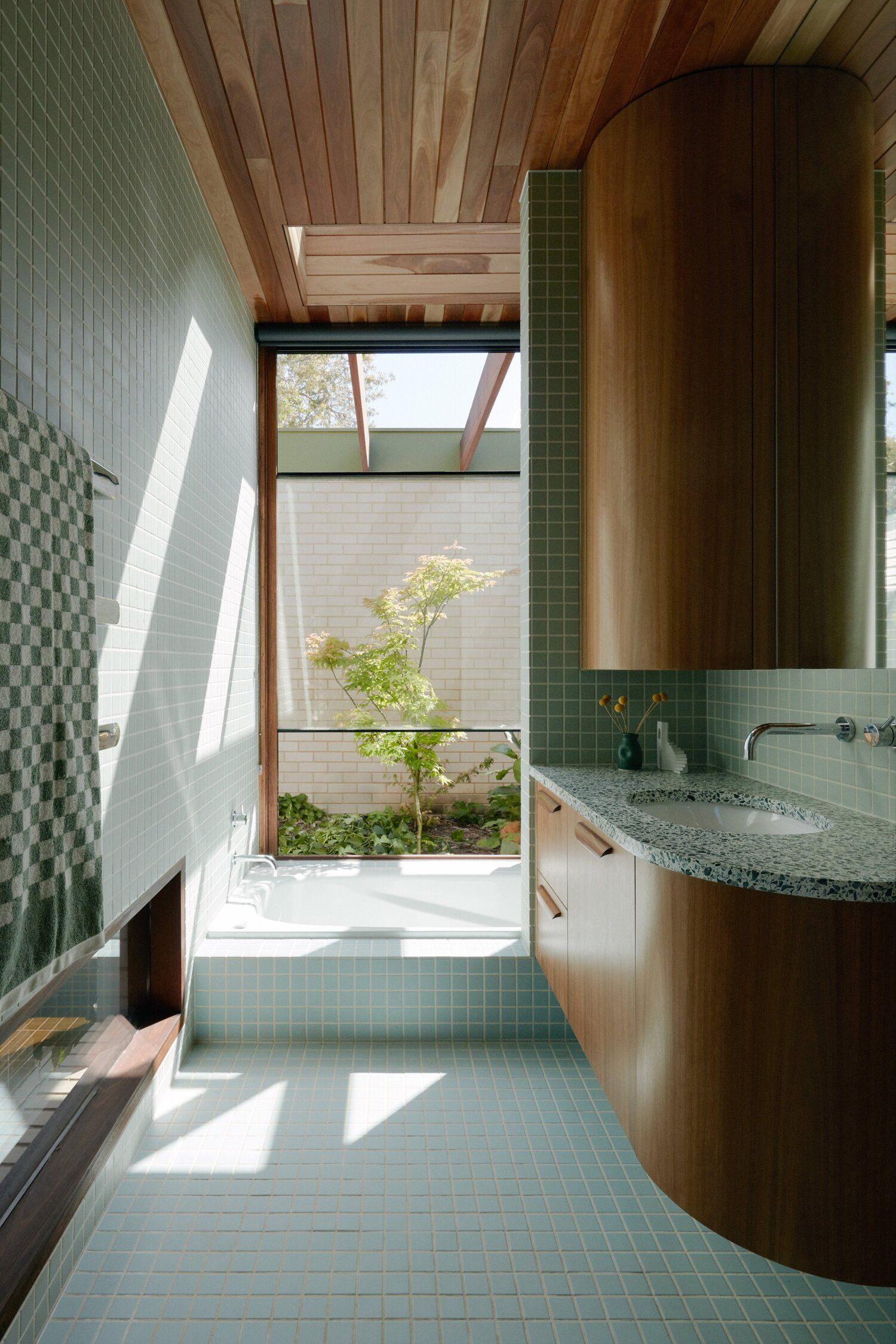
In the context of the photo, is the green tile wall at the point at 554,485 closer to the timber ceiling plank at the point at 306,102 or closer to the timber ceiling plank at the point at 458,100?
the timber ceiling plank at the point at 458,100

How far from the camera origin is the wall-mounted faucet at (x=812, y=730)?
1.74 m

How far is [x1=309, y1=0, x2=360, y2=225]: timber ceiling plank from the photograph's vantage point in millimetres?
1852

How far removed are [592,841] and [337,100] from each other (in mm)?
2101

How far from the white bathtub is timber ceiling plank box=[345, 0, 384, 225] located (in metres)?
2.49

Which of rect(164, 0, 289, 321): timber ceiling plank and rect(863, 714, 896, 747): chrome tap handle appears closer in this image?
rect(863, 714, 896, 747): chrome tap handle

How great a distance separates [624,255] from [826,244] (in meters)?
0.49

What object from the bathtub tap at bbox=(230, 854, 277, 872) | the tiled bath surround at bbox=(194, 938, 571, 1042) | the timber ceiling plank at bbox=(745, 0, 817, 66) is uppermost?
the timber ceiling plank at bbox=(745, 0, 817, 66)

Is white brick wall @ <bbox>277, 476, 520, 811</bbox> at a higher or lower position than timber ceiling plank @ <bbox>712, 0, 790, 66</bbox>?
lower

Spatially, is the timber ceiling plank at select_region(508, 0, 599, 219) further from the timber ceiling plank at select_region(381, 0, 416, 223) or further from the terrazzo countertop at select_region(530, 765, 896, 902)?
the terrazzo countertop at select_region(530, 765, 896, 902)

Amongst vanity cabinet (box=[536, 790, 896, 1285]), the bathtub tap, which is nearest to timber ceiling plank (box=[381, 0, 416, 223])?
vanity cabinet (box=[536, 790, 896, 1285])

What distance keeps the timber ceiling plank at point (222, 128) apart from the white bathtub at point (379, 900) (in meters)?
2.47

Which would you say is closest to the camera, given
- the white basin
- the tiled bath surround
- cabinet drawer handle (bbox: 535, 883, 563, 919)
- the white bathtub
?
the white basin

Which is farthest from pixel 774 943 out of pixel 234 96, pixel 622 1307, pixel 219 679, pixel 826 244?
pixel 234 96

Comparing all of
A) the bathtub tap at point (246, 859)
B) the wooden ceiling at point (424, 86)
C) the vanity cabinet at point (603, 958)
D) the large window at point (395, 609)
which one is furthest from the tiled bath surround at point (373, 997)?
the wooden ceiling at point (424, 86)
